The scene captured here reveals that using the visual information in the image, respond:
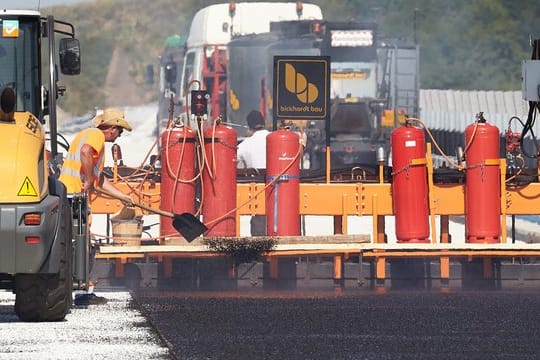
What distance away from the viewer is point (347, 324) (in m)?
12.6

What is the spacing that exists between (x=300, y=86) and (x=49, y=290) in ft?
20.2

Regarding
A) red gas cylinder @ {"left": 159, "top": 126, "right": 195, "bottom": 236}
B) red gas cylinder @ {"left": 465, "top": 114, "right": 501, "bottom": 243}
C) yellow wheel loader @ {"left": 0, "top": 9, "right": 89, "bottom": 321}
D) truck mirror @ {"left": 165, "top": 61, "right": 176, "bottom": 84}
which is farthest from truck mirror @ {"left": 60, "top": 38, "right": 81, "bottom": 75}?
truck mirror @ {"left": 165, "top": 61, "right": 176, "bottom": 84}

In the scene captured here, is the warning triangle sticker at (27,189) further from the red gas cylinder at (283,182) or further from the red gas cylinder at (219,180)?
the red gas cylinder at (283,182)

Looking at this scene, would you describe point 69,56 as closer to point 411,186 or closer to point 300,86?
point 411,186

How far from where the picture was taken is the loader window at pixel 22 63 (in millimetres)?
13055

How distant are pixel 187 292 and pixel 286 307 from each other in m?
1.82

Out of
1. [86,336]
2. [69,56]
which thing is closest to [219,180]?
[69,56]

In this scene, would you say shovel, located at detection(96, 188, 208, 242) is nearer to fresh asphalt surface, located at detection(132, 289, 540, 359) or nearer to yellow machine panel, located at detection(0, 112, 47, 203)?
fresh asphalt surface, located at detection(132, 289, 540, 359)

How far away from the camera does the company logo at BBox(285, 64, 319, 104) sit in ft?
58.3

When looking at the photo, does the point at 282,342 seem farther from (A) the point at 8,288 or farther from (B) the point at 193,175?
(B) the point at 193,175

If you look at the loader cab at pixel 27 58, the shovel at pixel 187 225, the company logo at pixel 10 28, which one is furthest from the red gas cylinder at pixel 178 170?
the company logo at pixel 10 28

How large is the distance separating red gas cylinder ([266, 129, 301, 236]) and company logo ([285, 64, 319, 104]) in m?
1.30

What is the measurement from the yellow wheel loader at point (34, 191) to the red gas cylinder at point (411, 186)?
406 cm

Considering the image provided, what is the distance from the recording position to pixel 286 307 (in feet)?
45.7
